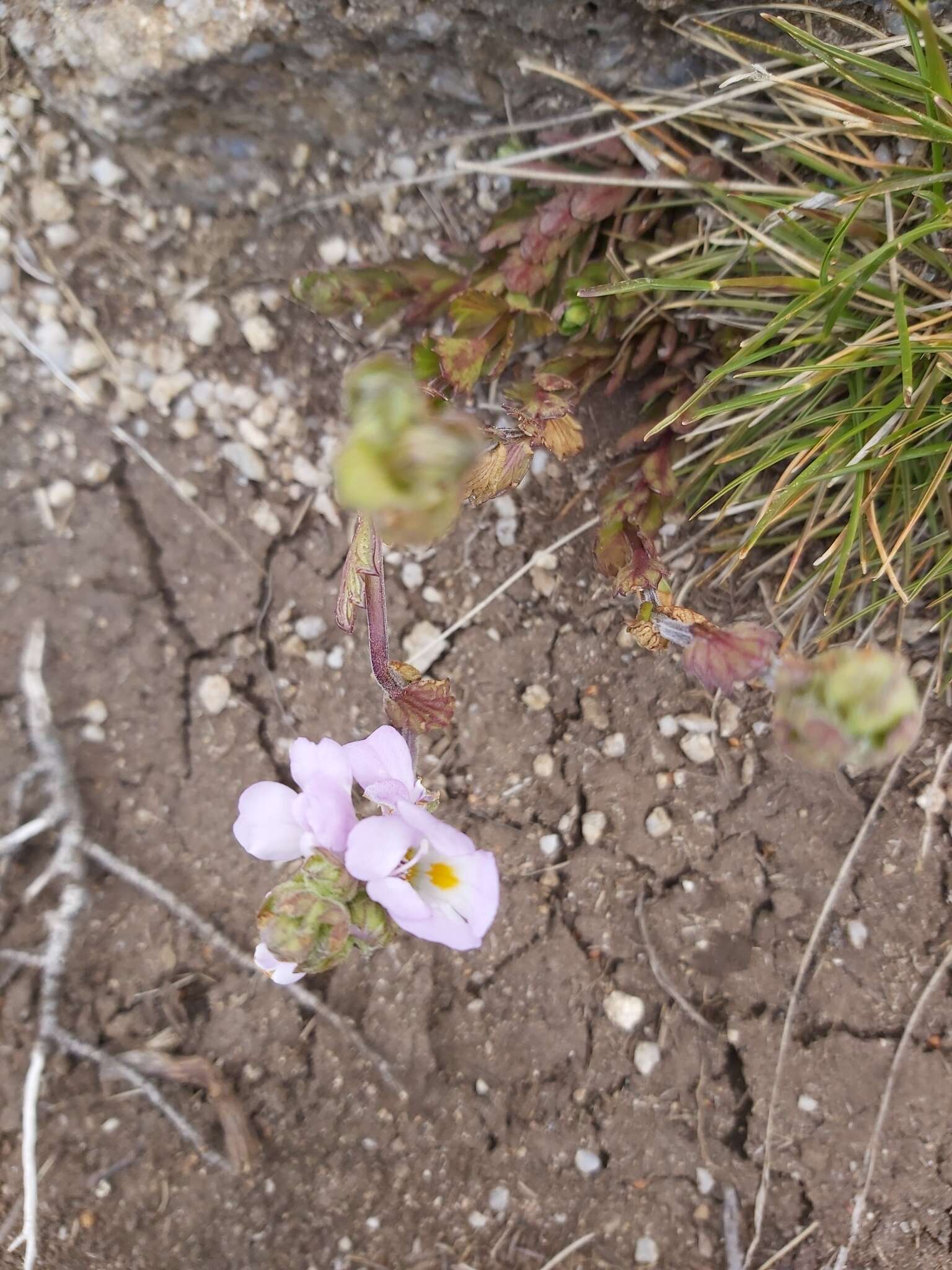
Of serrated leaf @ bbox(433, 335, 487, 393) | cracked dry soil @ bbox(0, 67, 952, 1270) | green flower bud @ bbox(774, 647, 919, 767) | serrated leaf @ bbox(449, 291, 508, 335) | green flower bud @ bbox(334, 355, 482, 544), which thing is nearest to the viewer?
green flower bud @ bbox(334, 355, 482, 544)

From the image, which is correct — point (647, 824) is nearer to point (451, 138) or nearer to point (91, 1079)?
point (91, 1079)

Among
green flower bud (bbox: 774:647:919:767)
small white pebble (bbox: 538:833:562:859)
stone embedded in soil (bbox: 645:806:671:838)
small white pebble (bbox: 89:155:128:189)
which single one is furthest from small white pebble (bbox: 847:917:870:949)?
small white pebble (bbox: 89:155:128:189)

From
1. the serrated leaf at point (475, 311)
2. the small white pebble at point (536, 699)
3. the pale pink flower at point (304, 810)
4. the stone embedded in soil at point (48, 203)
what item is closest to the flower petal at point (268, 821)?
the pale pink flower at point (304, 810)

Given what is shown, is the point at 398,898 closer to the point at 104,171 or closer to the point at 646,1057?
the point at 646,1057

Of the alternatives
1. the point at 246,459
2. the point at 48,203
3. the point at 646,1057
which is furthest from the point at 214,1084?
the point at 48,203

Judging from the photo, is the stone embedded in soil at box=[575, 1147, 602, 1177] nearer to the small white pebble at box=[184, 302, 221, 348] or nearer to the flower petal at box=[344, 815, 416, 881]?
the flower petal at box=[344, 815, 416, 881]

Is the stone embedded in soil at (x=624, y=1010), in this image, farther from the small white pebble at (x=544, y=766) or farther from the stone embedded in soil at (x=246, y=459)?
the stone embedded in soil at (x=246, y=459)
